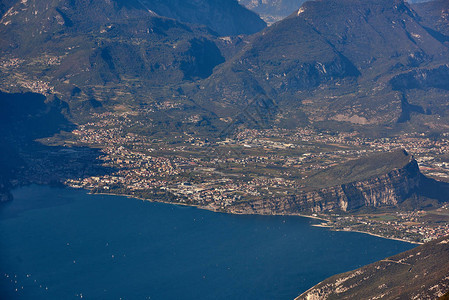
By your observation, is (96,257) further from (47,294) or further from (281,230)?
(281,230)

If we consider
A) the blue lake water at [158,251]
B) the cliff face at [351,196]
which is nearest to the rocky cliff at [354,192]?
the cliff face at [351,196]

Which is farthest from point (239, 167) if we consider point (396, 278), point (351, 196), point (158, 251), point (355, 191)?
point (396, 278)

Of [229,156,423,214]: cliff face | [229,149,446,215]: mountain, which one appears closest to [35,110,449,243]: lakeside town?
[229,149,446,215]: mountain

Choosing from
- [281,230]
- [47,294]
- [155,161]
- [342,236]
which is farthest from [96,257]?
[155,161]

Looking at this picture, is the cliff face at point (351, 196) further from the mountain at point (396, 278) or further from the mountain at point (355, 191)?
the mountain at point (396, 278)

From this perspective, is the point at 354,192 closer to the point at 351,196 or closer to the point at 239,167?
the point at 351,196

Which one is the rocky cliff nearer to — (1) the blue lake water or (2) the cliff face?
(2) the cliff face
